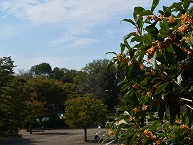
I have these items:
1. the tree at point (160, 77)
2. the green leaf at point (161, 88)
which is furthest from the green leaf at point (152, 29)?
the green leaf at point (161, 88)

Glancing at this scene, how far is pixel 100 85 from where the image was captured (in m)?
42.2

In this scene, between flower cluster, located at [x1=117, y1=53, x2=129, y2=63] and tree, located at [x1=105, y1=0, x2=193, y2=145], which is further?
flower cluster, located at [x1=117, y1=53, x2=129, y2=63]

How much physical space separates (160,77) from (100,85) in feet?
133

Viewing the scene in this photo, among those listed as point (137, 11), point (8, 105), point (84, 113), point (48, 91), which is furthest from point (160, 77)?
point (48, 91)

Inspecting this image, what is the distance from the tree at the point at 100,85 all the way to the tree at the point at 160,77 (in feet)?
127

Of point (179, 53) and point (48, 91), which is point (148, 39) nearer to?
point (179, 53)

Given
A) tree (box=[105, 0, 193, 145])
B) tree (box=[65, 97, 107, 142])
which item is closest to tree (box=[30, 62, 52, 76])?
tree (box=[65, 97, 107, 142])

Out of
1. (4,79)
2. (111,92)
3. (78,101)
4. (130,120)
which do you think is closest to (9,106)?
(4,79)

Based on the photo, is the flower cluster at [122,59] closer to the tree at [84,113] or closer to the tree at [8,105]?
the tree at [8,105]

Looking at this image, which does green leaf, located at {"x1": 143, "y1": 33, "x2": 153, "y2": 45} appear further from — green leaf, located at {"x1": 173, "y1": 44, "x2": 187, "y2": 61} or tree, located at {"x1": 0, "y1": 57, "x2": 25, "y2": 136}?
tree, located at {"x1": 0, "y1": 57, "x2": 25, "y2": 136}

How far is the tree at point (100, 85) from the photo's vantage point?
41.7 metres

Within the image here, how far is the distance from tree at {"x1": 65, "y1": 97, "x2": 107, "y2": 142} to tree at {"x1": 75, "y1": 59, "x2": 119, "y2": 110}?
14.7 m

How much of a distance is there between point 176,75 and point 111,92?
40550mm

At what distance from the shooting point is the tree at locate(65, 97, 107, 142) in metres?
25.0
